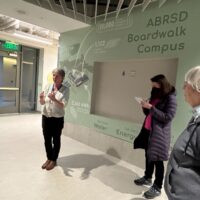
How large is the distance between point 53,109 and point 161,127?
1.54m

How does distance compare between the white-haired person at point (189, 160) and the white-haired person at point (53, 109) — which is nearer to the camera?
the white-haired person at point (189, 160)

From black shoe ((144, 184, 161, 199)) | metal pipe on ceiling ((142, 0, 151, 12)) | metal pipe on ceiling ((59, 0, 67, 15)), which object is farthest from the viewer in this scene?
metal pipe on ceiling ((59, 0, 67, 15))

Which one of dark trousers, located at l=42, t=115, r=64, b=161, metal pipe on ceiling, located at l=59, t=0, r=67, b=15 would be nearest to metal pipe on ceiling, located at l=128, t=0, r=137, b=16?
metal pipe on ceiling, located at l=59, t=0, r=67, b=15

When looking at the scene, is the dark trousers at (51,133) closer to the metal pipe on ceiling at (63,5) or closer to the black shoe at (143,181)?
the black shoe at (143,181)

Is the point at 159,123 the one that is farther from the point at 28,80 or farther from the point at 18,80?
the point at 28,80

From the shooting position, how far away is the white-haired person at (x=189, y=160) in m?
1.04

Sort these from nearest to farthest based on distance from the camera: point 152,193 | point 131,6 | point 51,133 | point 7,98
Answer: point 152,193, point 51,133, point 131,6, point 7,98

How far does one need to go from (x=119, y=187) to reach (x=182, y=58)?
2.03 m

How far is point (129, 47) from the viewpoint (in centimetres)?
363

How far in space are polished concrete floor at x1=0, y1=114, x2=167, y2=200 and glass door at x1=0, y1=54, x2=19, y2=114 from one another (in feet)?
10.6

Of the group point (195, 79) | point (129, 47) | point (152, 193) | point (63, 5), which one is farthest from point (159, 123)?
point (63, 5)

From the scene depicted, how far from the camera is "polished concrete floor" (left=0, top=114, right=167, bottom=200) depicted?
2.45 meters

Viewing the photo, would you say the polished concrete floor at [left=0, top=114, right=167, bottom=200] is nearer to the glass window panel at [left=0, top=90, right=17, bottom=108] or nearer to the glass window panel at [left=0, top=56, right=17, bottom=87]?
the glass window panel at [left=0, top=90, right=17, bottom=108]

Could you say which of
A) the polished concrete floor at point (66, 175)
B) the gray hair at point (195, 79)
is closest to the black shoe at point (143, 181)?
the polished concrete floor at point (66, 175)
